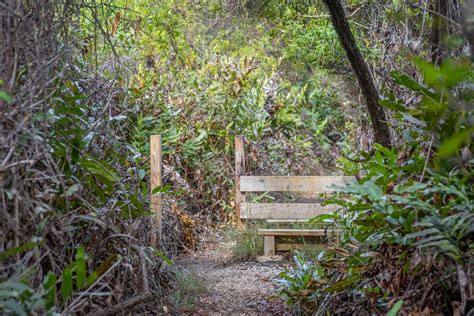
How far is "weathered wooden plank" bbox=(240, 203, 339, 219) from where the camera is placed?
7.83 m

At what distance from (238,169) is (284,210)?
1.01 m

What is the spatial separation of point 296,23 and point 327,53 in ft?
2.88

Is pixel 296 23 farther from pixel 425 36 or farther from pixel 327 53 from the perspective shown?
pixel 425 36

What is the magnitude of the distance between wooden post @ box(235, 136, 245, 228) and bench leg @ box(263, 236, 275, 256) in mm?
1015

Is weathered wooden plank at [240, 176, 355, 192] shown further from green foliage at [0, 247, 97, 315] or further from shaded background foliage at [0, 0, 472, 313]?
green foliage at [0, 247, 97, 315]

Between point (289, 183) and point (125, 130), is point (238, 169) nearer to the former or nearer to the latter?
point (289, 183)

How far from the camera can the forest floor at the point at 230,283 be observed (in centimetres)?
472

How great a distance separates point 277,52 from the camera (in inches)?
507

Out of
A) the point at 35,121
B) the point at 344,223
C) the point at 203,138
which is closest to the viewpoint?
the point at 35,121

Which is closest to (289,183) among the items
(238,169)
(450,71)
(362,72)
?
(238,169)

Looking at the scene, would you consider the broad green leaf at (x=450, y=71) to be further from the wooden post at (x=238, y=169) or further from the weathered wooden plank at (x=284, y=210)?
the wooden post at (x=238, y=169)

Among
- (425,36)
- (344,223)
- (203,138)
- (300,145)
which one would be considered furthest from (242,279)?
(300,145)

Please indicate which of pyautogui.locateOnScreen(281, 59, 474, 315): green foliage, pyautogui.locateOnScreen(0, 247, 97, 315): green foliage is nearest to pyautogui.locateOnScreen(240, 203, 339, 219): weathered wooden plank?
pyautogui.locateOnScreen(281, 59, 474, 315): green foliage

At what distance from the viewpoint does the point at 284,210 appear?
7.91 m
